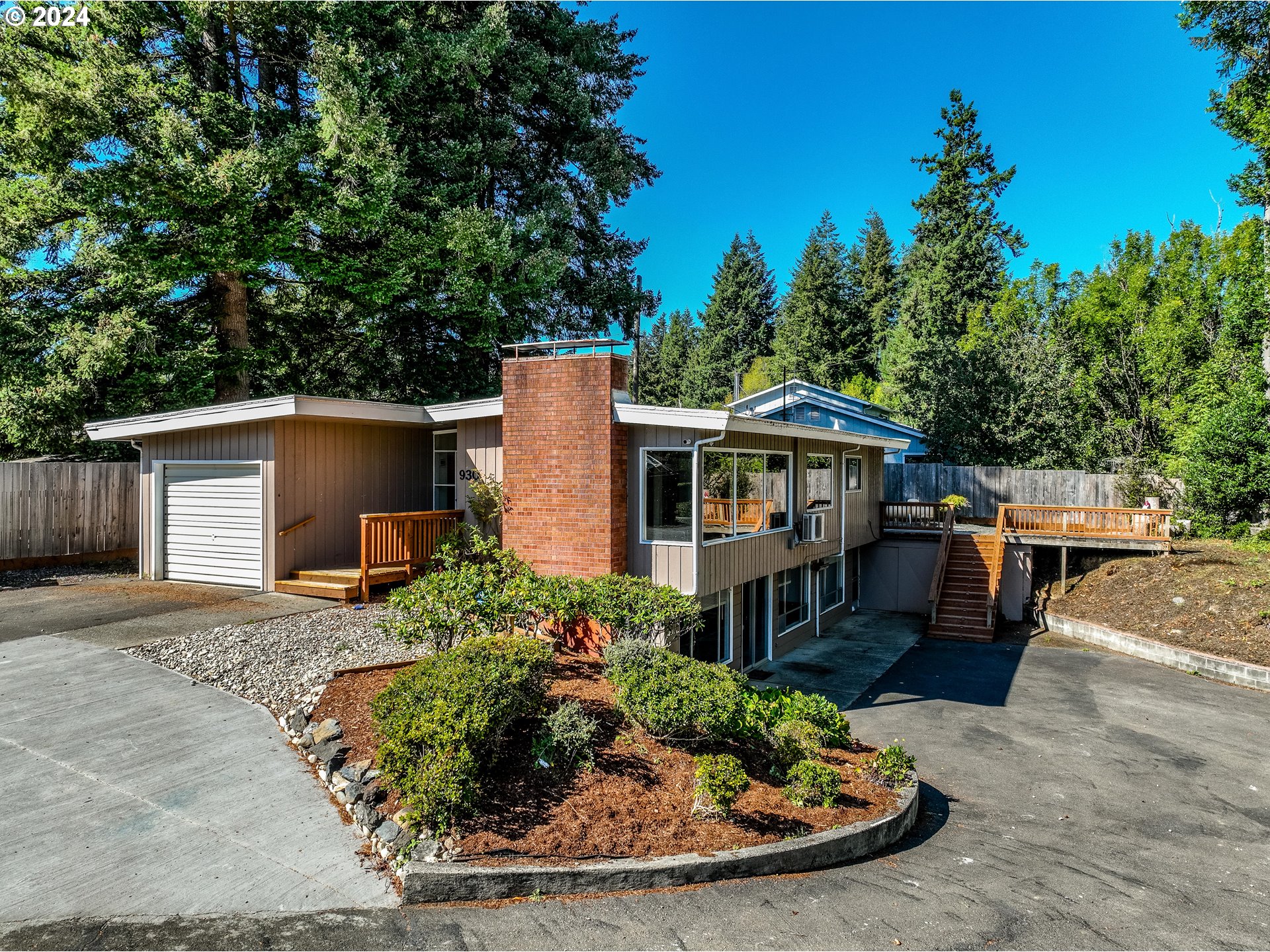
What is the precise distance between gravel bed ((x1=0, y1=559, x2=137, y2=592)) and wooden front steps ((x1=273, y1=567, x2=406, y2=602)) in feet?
14.5

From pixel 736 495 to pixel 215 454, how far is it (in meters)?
8.92

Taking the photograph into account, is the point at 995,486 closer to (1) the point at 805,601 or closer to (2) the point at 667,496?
(1) the point at 805,601

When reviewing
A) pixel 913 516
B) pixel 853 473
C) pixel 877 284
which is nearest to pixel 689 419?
pixel 853 473

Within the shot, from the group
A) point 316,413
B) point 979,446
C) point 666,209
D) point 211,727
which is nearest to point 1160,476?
point 979,446

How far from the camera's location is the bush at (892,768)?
638 cm

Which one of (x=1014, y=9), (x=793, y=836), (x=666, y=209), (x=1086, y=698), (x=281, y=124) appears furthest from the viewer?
(x=666, y=209)

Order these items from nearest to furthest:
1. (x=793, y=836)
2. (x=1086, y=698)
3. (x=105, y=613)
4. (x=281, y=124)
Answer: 1. (x=793, y=836)
2. (x=105, y=613)
3. (x=1086, y=698)
4. (x=281, y=124)

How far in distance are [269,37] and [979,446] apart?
24.9 m

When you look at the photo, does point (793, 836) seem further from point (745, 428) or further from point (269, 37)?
point (269, 37)

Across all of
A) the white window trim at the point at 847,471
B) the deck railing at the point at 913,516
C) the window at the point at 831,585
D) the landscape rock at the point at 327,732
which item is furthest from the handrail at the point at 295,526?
the deck railing at the point at 913,516

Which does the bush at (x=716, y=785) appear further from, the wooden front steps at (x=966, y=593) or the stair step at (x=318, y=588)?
the wooden front steps at (x=966, y=593)

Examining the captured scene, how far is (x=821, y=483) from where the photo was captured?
1557 centimetres

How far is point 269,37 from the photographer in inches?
610

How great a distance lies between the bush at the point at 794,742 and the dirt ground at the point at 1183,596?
33.3ft
